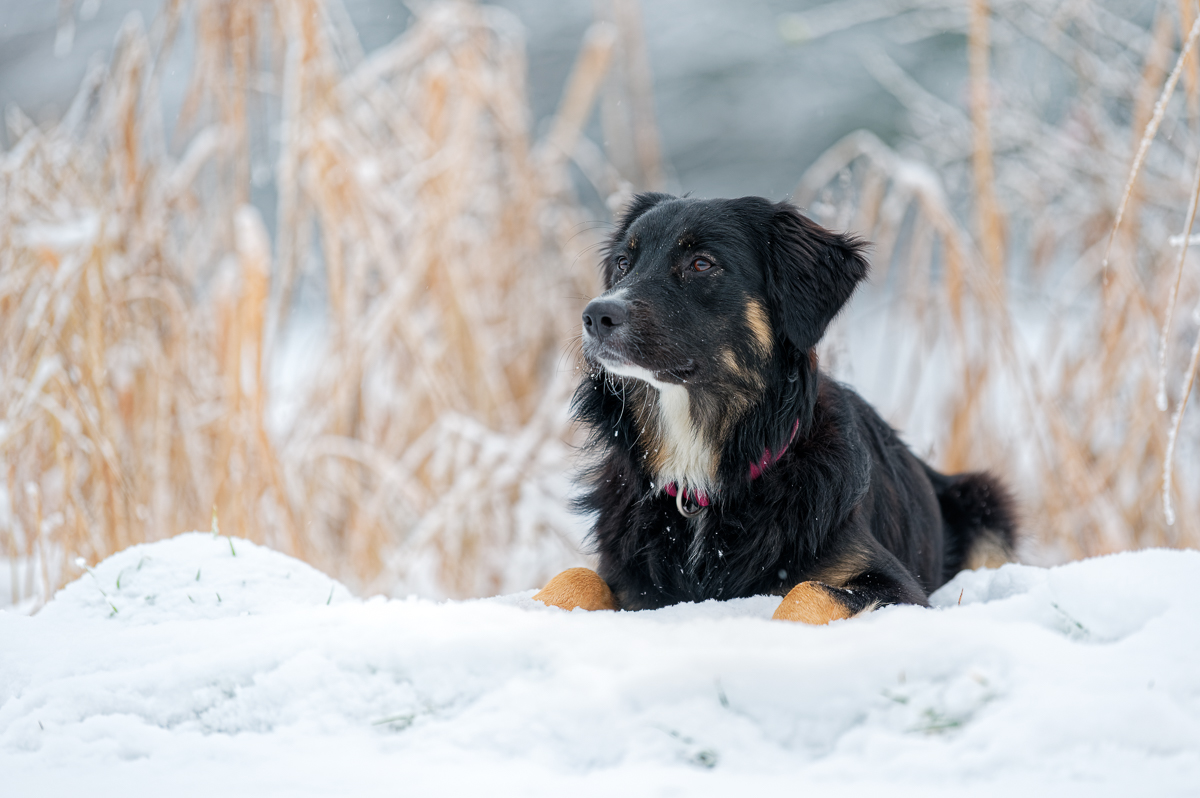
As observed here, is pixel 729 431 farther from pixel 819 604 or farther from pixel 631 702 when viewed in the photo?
pixel 631 702

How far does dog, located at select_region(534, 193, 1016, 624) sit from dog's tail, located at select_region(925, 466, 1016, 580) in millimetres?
477

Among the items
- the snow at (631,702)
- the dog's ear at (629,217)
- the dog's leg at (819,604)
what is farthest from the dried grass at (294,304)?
the dog's leg at (819,604)

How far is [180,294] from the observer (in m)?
3.66

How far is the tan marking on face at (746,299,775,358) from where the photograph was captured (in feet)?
8.16

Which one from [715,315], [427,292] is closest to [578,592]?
[715,315]

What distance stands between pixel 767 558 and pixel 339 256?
2657mm

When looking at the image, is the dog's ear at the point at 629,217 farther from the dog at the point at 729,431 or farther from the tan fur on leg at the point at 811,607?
the tan fur on leg at the point at 811,607

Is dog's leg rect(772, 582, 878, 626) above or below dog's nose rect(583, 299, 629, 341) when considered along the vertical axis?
below

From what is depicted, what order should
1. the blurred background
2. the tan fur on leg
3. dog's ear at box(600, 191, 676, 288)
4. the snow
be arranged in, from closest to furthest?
1. the snow
2. the tan fur on leg
3. dog's ear at box(600, 191, 676, 288)
4. the blurred background

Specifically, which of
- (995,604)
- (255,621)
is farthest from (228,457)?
(995,604)

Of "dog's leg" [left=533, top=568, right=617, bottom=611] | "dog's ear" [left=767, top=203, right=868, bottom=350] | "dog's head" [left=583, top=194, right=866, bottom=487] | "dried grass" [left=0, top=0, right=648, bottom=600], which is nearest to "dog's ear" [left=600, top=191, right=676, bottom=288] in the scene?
"dog's head" [left=583, top=194, right=866, bottom=487]

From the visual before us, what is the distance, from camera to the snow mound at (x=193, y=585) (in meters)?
1.88

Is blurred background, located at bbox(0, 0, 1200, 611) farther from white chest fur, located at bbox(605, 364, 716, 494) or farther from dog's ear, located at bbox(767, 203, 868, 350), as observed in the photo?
white chest fur, located at bbox(605, 364, 716, 494)

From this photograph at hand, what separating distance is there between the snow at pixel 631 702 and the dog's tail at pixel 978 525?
1.57 m
